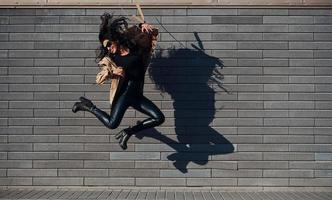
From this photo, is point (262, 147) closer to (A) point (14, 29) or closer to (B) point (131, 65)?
(B) point (131, 65)

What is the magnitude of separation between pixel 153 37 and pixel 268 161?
9.97ft

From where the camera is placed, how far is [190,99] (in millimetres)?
9211

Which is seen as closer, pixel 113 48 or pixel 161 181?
pixel 113 48

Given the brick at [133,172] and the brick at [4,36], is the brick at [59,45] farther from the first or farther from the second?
the brick at [133,172]

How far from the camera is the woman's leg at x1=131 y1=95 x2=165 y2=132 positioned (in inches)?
330

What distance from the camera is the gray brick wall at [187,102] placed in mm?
9125

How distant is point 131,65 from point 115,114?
842mm

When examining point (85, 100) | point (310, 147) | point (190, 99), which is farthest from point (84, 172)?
point (310, 147)

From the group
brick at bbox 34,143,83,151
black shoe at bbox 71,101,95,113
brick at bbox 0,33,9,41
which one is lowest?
brick at bbox 34,143,83,151

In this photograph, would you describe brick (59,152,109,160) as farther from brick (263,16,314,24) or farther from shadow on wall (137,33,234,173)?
brick (263,16,314,24)

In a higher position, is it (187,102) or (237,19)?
(237,19)

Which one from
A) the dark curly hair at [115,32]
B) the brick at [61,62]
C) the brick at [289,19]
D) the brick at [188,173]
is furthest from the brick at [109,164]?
the brick at [289,19]

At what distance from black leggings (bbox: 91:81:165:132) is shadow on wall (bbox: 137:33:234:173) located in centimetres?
79

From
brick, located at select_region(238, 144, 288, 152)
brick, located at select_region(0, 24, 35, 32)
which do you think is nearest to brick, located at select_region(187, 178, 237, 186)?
brick, located at select_region(238, 144, 288, 152)
